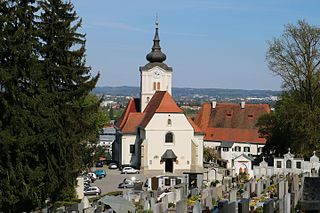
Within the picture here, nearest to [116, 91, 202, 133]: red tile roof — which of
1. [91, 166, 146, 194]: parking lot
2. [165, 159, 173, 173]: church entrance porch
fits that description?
[165, 159, 173, 173]: church entrance porch

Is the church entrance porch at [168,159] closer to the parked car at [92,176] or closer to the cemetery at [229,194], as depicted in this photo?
the cemetery at [229,194]

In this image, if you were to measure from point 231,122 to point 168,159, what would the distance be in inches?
530

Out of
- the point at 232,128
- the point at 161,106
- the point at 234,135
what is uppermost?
the point at 161,106

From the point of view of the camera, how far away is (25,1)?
23281mm

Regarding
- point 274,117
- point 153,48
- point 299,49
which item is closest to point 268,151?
point 274,117

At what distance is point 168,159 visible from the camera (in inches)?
2016

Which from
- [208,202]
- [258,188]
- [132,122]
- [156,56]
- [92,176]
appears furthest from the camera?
[156,56]

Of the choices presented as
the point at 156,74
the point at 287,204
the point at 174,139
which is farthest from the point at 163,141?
the point at 287,204

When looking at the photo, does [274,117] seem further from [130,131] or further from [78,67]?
[78,67]

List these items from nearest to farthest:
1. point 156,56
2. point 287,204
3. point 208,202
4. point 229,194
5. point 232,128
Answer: point 287,204 → point 208,202 → point 229,194 → point 156,56 → point 232,128

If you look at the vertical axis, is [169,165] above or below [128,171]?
above

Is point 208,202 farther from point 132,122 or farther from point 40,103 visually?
point 132,122

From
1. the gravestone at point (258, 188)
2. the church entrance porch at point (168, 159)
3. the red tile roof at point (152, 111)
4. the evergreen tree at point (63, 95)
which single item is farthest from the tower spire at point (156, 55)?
the evergreen tree at point (63, 95)

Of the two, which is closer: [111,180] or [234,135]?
[111,180]
